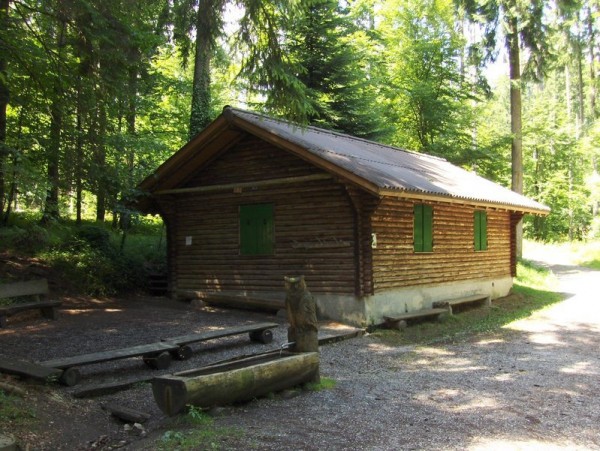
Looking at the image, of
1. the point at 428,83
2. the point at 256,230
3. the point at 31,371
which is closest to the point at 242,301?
the point at 256,230

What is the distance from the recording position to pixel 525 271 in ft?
72.1

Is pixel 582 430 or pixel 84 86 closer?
pixel 582 430

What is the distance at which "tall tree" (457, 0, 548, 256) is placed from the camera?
2164cm

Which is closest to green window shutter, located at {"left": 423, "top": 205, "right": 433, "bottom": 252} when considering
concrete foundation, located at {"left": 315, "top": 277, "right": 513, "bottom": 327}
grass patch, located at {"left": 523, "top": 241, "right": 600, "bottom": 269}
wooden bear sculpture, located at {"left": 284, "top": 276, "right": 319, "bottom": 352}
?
concrete foundation, located at {"left": 315, "top": 277, "right": 513, "bottom": 327}

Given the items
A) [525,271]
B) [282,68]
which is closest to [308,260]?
[282,68]

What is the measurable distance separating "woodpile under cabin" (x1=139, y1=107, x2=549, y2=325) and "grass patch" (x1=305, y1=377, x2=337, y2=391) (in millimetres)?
4126

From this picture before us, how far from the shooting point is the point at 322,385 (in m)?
6.96

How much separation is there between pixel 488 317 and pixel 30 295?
1088cm

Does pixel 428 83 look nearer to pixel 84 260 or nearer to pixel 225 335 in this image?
pixel 84 260

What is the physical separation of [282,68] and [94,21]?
308cm

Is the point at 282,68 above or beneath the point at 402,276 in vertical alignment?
above

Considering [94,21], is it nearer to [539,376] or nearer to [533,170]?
[539,376]

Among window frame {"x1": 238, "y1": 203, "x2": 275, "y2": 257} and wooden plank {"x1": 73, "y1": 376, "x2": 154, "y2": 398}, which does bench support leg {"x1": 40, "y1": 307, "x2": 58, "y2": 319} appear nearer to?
window frame {"x1": 238, "y1": 203, "x2": 275, "y2": 257}

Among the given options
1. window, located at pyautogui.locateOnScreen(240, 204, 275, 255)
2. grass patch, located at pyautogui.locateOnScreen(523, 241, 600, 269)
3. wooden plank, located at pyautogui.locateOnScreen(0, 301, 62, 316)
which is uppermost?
window, located at pyautogui.locateOnScreen(240, 204, 275, 255)
